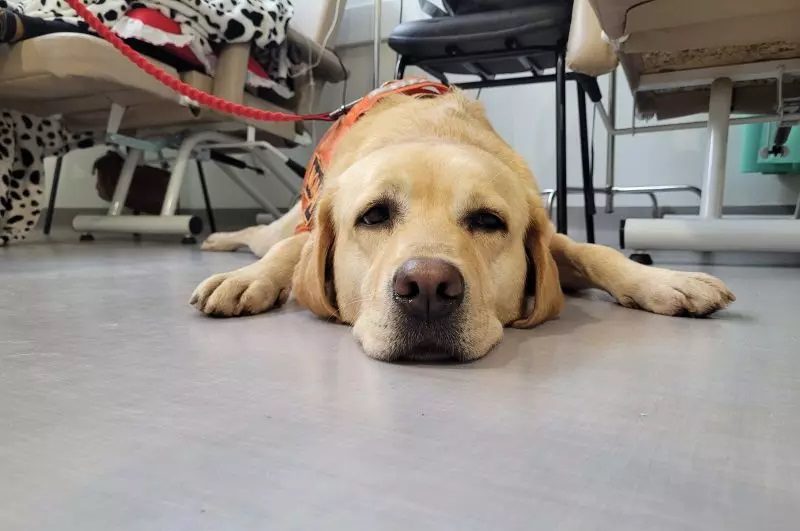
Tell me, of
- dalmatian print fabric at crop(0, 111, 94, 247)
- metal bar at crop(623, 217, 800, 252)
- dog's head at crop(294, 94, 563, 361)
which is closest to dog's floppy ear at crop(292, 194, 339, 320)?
dog's head at crop(294, 94, 563, 361)

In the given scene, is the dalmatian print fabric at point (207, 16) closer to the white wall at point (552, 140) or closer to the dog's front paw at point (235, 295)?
the white wall at point (552, 140)

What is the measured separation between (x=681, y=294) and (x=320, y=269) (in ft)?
2.70

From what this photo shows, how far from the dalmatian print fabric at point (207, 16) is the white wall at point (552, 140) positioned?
1388 millimetres

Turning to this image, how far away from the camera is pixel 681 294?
140 centimetres

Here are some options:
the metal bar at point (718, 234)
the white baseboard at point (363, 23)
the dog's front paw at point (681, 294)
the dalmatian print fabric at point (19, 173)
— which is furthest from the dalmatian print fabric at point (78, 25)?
the dog's front paw at point (681, 294)

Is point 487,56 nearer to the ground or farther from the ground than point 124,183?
farther from the ground

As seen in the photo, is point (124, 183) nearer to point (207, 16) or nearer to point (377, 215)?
point (207, 16)

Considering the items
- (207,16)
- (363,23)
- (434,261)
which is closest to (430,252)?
(434,261)

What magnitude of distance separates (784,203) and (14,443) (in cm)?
445

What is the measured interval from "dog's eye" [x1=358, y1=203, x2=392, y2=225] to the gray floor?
0.24 meters

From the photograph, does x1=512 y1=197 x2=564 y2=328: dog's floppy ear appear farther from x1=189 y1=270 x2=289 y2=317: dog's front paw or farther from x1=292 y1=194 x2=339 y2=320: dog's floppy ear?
x1=189 y1=270 x2=289 y2=317: dog's front paw

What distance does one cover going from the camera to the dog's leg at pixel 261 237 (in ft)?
7.50

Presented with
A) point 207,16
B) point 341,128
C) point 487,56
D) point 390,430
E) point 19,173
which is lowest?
point 390,430

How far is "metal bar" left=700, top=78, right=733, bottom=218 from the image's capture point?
8.04 feet
